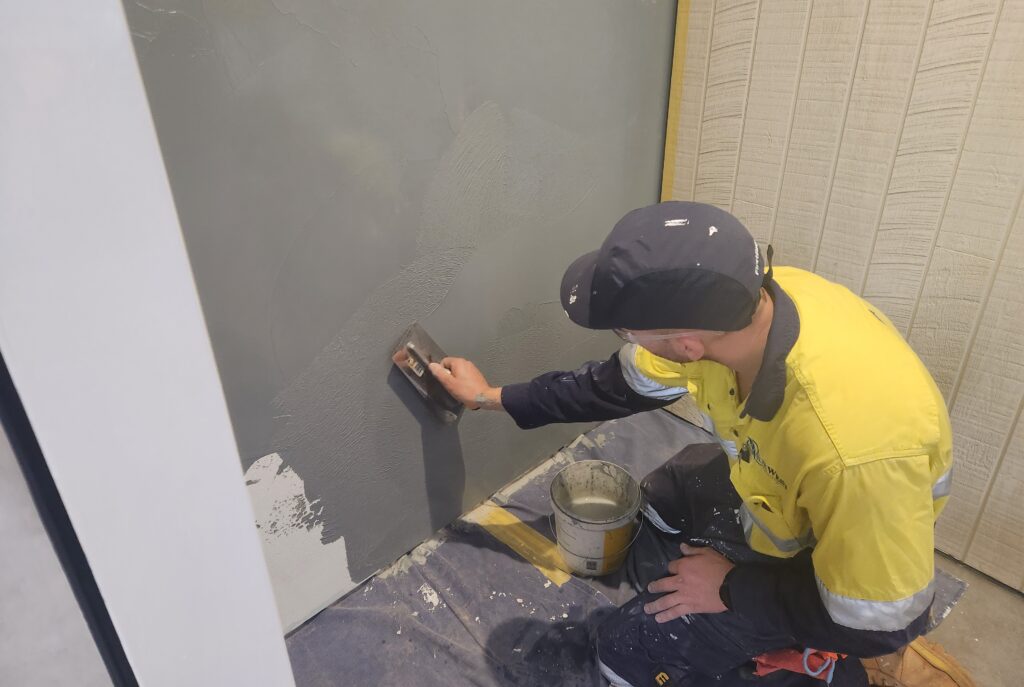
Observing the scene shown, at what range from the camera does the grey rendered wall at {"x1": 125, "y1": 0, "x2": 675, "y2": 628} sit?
94cm

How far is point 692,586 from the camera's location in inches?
46.1

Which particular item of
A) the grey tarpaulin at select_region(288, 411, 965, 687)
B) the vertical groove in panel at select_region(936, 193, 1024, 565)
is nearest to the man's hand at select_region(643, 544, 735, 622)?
the grey tarpaulin at select_region(288, 411, 965, 687)

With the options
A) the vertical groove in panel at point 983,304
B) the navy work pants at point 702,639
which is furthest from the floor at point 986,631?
the vertical groove in panel at point 983,304

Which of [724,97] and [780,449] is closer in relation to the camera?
[780,449]

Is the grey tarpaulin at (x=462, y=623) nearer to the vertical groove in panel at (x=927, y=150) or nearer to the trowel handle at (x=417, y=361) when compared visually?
the trowel handle at (x=417, y=361)

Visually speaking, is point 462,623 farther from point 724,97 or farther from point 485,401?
point 724,97

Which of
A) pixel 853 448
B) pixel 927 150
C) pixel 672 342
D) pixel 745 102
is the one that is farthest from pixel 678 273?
pixel 745 102

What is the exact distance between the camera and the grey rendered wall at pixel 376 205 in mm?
941

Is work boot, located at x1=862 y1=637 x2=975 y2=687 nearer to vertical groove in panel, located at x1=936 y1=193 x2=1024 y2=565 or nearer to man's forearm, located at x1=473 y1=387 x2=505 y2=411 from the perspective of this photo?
vertical groove in panel, located at x1=936 y1=193 x2=1024 y2=565

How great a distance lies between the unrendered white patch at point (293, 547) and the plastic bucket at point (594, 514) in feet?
1.74

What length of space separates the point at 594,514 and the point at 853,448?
0.91 m

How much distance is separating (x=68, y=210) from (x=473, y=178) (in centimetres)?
106

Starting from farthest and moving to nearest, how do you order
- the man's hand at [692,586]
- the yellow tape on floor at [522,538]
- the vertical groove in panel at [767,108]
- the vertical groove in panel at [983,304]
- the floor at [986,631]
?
the yellow tape on floor at [522,538]
the vertical groove in panel at [767,108]
the floor at [986,631]
the vertical groove in panel at [983,304]
the man's hand at [692,586]

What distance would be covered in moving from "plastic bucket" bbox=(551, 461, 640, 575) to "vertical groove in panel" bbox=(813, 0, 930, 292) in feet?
2.55
